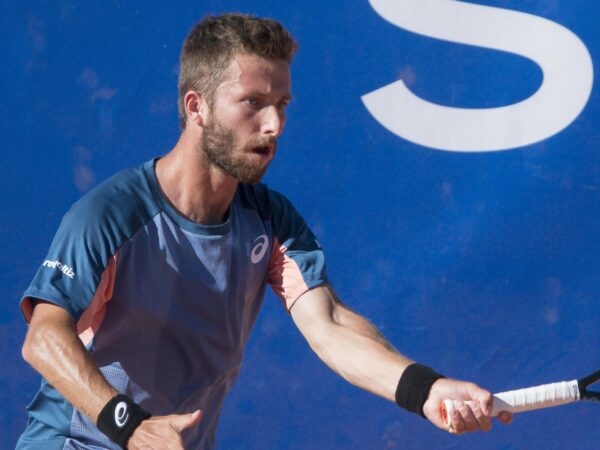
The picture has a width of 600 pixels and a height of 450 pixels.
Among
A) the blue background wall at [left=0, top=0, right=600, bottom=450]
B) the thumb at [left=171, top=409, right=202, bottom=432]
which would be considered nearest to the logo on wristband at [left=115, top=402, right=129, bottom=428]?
A: the thumb at [left=171, top=409, right=202, bottom=432]

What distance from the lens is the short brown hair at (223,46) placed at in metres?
3.20

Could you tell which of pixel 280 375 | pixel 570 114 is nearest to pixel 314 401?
pixel 280 375

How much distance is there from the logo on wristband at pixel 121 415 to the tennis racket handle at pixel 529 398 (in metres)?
0.68

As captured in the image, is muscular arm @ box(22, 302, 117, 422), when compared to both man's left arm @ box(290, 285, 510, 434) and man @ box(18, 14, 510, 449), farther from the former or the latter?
man's left arm @ box(290, 285, 510, 434)

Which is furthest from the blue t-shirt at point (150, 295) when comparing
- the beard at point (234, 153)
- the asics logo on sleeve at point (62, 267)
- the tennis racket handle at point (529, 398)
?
the tennis racket handle at point (529, 398)

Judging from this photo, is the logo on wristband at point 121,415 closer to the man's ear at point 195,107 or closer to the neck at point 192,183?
the neck at point 192,183

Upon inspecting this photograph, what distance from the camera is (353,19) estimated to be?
397 cm

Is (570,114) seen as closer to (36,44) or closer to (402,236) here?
(402,236)

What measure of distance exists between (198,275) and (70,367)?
0.48 metres

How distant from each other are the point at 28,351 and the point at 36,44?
1.36 metres

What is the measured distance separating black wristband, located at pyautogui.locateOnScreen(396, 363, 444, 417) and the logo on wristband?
2.12ft

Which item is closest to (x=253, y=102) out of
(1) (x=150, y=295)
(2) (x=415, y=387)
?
(1) (x=150, y=295)

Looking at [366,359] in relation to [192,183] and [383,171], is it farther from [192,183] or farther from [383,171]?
[383,171]

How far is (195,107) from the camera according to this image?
3270 mm
